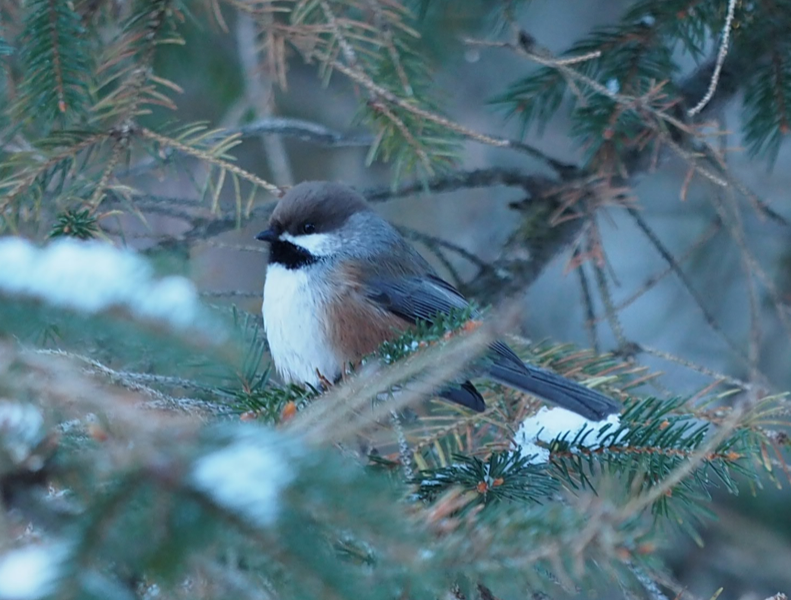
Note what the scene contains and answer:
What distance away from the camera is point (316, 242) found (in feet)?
11.3

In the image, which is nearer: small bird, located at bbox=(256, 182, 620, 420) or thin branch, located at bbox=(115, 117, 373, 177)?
small bird, located at bbox=(256, 182, 620, 420)

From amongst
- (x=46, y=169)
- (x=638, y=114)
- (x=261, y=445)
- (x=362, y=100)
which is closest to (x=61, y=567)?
(x=261, y=445)

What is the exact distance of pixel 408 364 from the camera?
1617 mm

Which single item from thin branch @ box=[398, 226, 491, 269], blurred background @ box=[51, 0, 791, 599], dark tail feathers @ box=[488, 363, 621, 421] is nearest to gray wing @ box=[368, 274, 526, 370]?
thin branch @ box=[398, 226, 491, 269]

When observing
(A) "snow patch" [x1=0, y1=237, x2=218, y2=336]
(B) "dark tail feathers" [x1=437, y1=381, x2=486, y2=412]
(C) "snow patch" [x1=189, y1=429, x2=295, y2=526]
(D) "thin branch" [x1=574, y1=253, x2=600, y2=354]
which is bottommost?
(B) "dark tail feathers" [x1=437, y1=381, x2=486, y2=412]

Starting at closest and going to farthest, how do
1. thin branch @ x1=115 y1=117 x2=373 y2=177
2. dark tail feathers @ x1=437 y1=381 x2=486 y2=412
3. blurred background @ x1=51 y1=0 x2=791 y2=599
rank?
1. dark tail feathers @ x1=437 y1=381 x2=486 y2=412
2. thin branch @ x1=115 y1=117 x2=373 y2=177
3. blurred background @ x1=51 y1=0 x2=791 y2=599

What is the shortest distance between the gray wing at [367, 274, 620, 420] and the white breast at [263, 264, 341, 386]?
0.31 metres

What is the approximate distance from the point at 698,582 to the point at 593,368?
7.51 ft

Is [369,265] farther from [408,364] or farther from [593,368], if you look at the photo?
[408,364]

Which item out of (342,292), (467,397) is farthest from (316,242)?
(467,397)

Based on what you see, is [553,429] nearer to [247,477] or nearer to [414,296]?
[414,296]

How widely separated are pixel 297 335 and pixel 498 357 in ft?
2.81

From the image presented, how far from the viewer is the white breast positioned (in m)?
3.11

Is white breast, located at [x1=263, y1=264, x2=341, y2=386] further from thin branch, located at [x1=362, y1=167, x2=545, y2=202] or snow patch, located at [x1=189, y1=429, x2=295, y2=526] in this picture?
snow patch, located at [x1=189, y1=429, x2=295, y2=526]
